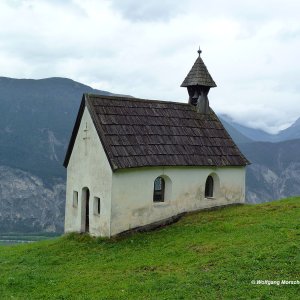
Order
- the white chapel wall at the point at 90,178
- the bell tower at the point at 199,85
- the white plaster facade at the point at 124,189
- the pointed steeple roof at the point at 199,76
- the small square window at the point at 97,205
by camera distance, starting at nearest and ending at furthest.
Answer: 1. the white plaster facade at the point at 124,189
2. the white chapel wall at the point at 90,178
3. the small square window at the point at 97,205
4. the bell tower at the point at 199,85
5. the pointed steeple roof at the point at 199,76

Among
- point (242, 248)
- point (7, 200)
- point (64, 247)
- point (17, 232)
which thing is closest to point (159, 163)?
point (64, 247)

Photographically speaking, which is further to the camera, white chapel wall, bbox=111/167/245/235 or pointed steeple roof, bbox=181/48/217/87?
pointed steeple roof, bbox=181/48/217/87

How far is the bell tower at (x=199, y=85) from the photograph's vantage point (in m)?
26.8

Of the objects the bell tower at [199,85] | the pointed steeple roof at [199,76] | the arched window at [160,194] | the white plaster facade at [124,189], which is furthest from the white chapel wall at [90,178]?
the pointed steeple roof at [199,76]

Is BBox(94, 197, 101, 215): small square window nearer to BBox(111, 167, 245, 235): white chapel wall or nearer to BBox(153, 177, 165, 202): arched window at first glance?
BBox(111, 167, 245, 235): white chapel wall

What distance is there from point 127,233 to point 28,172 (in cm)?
18382

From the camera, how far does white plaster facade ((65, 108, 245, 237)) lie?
20203 millimetres

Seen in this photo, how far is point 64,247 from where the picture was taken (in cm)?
2006

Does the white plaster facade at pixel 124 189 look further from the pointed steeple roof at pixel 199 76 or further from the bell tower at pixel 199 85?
the pointed steeple roof at pixel 199 76

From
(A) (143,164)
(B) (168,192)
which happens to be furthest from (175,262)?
(B) (168,192)

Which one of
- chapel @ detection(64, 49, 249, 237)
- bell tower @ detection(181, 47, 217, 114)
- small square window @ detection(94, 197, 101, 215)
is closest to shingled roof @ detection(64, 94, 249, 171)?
chapel @ detection(64, 49, 249, 237)

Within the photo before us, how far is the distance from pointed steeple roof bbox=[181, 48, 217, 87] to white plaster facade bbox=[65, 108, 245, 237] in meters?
5.95

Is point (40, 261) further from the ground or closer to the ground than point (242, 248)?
closer to the ground

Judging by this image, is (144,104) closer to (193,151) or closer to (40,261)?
(193,151)
